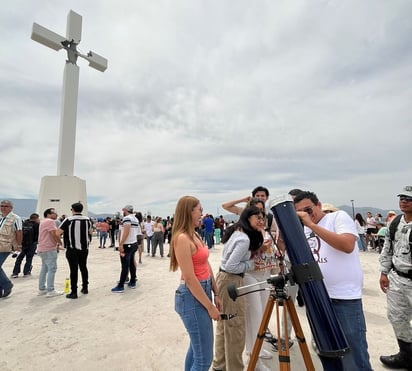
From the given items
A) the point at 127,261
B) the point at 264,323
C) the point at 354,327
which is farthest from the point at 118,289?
the point at 354,327

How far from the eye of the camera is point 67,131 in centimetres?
1903

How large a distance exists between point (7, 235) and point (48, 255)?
841 millimetres

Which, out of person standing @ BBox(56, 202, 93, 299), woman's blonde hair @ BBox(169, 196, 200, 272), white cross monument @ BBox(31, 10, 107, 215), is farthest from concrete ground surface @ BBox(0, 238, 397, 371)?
white cross monument @ BBox(31, 10, 107, 215)

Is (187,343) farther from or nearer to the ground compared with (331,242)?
nearer to the ground

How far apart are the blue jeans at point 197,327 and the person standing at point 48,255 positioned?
4.39 m

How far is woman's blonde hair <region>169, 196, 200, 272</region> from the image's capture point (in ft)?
6.89

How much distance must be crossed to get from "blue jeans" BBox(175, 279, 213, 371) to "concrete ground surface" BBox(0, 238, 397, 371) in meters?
1.03

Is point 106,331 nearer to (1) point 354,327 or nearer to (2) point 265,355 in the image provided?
(2) point 265,355

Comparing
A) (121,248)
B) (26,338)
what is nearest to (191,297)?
(26,338)

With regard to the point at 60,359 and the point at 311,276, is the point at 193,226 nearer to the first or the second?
the point at 311,276

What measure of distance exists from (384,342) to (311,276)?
9.97 ft

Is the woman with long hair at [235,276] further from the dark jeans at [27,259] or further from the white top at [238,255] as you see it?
the dark jeans at [27,259]

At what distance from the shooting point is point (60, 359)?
286 cm

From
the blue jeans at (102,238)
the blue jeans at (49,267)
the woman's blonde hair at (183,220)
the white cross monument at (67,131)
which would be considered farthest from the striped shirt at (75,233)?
the white cross monument at (67,131)
